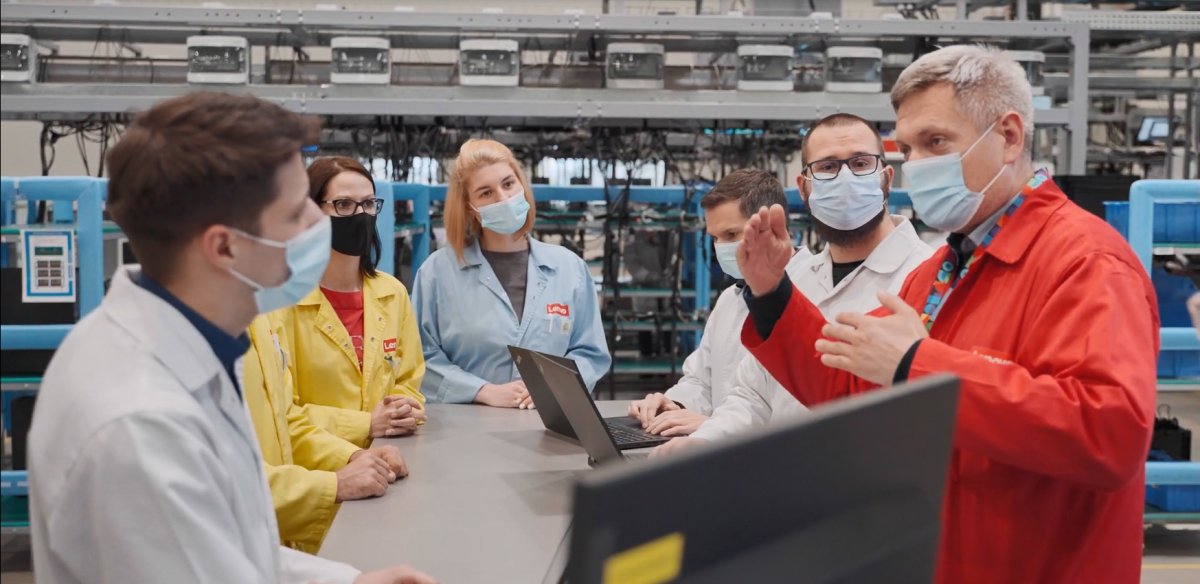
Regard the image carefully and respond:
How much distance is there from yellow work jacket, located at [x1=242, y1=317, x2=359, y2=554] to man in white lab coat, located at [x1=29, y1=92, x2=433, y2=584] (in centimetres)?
46

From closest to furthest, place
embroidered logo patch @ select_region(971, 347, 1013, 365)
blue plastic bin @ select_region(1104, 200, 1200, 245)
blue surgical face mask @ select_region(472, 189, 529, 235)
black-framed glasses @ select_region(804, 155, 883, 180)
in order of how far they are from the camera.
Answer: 1. embroidered logo patch @ select_region(971, 347, 1013, 365)
2. black-framed glasses @ select_region(804, 155, 883, 180)
3. blue surgical face mask @ select_region(472, 189, 529, 235)
4. blue plastic bin @ select_region(1104, 200, 1200, 245)

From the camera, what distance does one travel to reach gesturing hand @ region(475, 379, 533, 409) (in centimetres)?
267

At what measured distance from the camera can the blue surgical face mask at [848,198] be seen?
2.16m

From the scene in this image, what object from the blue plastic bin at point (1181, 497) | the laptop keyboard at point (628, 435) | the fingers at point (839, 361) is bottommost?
the blue plastic bin at point (1181, 497)

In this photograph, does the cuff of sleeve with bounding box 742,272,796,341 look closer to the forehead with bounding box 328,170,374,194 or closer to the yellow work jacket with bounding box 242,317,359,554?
the yellow work jacket with bounding box 242,317,359,554

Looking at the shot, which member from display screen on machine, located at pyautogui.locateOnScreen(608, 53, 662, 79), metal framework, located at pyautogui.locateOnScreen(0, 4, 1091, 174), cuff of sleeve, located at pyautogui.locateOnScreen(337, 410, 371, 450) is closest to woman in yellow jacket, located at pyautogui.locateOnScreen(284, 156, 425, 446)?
cuff of sleeve, located at pyautogui.locateOnScreen(337, 410, 371, 450)

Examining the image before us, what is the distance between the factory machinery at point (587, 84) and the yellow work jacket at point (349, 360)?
6.60 ft

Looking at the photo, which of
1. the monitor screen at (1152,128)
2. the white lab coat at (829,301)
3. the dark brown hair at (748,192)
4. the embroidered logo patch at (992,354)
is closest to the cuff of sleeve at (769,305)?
the embroidered logo patch at (992,354)

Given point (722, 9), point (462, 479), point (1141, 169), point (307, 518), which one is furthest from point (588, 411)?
point (1141, 169)

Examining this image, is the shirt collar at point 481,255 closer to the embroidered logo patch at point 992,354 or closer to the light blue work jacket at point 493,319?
the light blue work jacket at point 493,319

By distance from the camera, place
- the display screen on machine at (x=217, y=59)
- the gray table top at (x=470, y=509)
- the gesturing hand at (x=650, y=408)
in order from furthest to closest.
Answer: the display screen on machine at (x=217, y=59)
the gesturing hand at (x=650, y=408)
the gray table top at (x=470, y=509)

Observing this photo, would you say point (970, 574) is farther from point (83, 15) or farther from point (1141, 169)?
point (1141, 169)

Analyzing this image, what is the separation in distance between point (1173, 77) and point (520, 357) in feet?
23.6

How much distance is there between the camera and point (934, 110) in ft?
4.68
